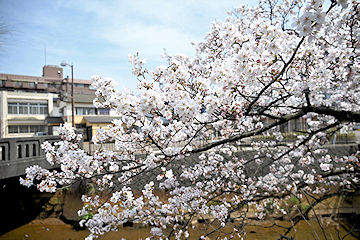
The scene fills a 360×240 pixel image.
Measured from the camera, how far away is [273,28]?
2.31 meters

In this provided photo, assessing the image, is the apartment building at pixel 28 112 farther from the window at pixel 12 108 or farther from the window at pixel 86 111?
the window at pixel 86 111

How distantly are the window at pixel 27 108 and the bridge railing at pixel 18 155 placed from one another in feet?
93.7

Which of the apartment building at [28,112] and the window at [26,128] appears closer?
the apartment building at [28,112]

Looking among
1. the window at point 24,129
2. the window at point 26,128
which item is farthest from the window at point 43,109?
the window at point 24,129

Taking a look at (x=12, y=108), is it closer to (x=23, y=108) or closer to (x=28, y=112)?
(x=23, y=108)

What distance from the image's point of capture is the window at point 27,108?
2944 cm

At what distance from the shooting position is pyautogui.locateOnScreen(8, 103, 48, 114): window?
96.6ft

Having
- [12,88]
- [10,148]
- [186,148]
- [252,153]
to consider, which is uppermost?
[12,88]

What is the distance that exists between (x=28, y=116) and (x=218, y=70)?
1383 inches

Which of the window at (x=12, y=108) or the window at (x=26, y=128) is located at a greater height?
the window at (x=12, y=108)

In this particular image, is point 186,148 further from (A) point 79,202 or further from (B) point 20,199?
(B) point 20,199

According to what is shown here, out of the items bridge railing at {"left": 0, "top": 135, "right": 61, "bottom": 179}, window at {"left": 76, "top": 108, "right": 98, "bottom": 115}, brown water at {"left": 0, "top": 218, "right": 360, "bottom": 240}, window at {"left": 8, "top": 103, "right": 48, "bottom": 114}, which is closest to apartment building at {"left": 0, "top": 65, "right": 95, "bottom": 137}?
window at {"left": 8, "top": 103, "right": 48, "bottom": 114}

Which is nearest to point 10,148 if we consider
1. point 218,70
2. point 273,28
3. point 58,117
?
point 218,70

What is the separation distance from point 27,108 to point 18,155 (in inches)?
1135
